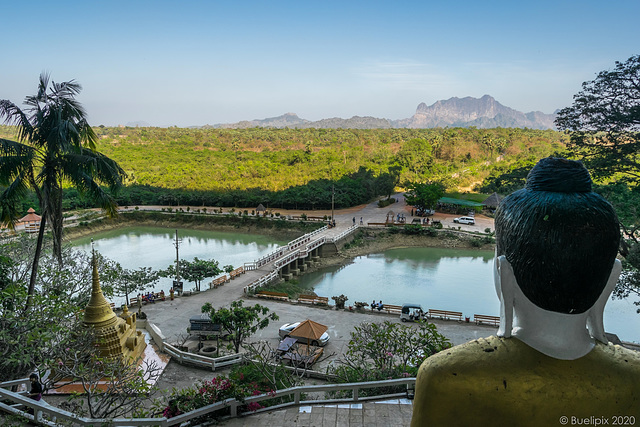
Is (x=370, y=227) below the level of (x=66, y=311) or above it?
below

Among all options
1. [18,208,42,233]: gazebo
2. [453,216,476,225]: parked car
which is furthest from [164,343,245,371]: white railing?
[453,216,476,225]: parked car

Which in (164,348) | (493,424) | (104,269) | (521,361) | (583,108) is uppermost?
(583,108)

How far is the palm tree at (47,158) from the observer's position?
6.98 metres

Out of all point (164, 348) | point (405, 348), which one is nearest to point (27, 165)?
point (164, 348)

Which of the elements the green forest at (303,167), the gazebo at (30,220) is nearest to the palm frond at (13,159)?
the gazebo at (30,220)

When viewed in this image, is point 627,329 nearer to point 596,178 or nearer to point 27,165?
point 596,178

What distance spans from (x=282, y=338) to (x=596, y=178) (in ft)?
36.6

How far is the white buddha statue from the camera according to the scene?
160cm

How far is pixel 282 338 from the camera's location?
12773mm

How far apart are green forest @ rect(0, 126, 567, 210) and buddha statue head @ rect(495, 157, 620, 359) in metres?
35.0

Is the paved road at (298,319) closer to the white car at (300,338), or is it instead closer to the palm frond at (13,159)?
the white car at (300,338)

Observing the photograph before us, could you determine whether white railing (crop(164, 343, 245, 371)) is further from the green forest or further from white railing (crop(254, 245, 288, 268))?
the green forest

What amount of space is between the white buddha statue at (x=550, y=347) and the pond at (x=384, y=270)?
16.9m

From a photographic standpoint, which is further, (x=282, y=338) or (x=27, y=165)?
(x=282, y=338)
